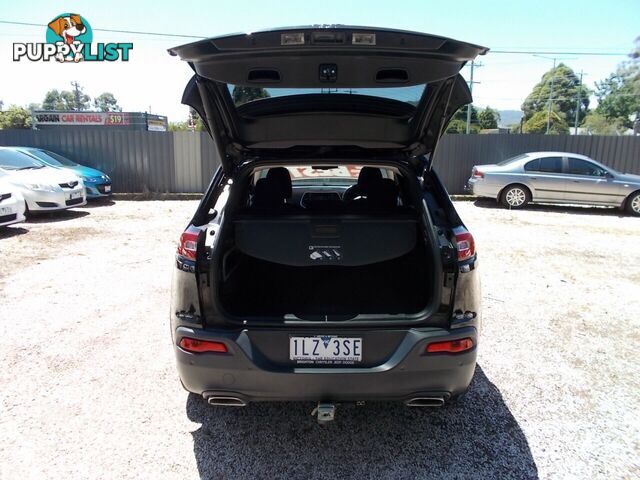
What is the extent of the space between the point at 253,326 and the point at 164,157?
12.6 meters

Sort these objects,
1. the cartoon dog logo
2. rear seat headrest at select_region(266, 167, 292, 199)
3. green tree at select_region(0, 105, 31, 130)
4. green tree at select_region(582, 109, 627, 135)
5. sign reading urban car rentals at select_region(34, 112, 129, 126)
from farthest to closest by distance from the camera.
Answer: green tree at select_region(582, 109, 627, 135)
green tree at select_region(0, 105, 31, 130)
sign reading urban car rentals at select_region(34, 112, 129, 126)
the cartoon dog logo
rear seat headrest at select_region(266, 167, 292, 199)

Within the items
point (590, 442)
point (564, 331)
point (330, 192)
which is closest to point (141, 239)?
point (330, 192)

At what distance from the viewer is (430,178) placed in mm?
2840

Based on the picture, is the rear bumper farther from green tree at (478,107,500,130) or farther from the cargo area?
green tree at (478,107,500,130)

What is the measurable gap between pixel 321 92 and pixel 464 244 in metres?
1.13

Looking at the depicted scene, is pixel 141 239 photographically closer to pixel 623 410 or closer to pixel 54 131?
pixel 623 410

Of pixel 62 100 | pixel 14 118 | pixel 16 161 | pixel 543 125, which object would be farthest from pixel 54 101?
pixel 16 161

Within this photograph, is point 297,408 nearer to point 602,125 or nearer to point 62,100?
point 602,125

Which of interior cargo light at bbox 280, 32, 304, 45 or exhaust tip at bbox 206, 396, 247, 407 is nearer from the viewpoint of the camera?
interior cargo light at bbox 280, 32, 304, 45

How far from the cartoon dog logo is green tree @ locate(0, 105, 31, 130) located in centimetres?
2956

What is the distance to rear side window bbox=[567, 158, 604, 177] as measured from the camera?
11102mm

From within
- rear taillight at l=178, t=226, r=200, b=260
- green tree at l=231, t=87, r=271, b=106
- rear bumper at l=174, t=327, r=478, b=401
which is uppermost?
green tree at l=231, t=87, r=271, b=106

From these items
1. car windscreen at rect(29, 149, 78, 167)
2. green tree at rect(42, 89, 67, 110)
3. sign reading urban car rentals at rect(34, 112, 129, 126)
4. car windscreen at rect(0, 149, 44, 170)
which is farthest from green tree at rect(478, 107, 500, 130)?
green tree at rect(42, 89, 67, 110)

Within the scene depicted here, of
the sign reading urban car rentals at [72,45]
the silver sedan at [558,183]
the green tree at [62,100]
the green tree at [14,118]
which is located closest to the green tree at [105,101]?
the green tree at [62,100]
